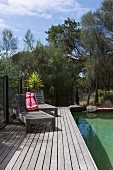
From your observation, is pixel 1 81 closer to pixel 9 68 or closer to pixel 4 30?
pixel 9 68

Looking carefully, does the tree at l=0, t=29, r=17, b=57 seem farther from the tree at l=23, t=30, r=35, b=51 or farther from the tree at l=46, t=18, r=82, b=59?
the tree at l=46, t=18, r=82, b=59

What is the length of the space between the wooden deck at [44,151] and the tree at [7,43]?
14282 millimetres

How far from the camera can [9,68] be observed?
12.3 meters

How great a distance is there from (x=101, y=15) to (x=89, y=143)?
10744mm

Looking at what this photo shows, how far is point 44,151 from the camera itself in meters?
3.46

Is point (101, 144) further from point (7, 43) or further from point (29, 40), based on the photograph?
point (7, 43)

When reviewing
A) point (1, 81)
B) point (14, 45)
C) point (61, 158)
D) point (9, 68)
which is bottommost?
point (61, 158)

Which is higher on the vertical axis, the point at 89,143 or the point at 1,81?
the point at 1,81

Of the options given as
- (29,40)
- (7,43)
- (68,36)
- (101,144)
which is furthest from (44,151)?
(7,43)

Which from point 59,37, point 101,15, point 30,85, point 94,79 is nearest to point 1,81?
point 30,85

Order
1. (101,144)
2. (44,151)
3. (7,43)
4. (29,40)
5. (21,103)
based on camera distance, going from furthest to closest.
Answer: (7,43), (29,40), (21,103), (101,144), (44,151)

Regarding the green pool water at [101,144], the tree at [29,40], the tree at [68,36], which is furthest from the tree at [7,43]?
the green pool water at [101,144]

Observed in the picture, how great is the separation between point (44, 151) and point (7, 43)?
1646 cm

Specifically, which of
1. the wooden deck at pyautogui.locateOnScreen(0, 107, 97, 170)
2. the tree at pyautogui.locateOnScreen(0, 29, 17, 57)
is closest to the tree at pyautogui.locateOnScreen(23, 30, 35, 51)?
the tree at pyautogui.locateOnScreen(0, 29, 17, 57)
